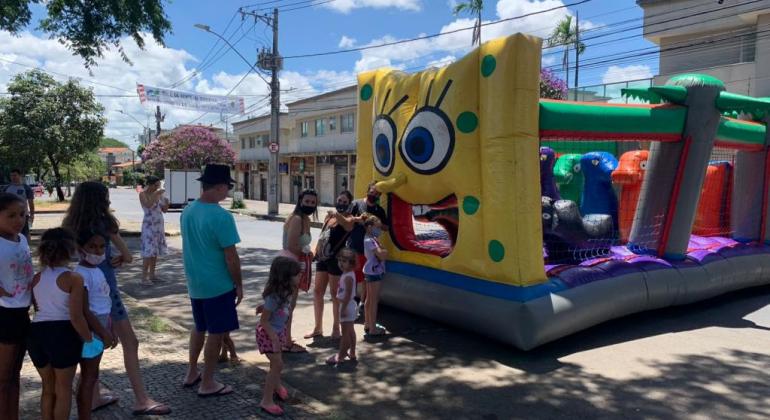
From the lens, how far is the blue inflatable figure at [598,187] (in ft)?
25.8

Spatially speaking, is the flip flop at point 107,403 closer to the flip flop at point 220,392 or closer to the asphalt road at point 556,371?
the flip flop at point 220,392

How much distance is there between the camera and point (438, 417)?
3.87 m

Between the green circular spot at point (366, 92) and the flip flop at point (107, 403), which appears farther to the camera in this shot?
the green circular spot at point (366, 92)

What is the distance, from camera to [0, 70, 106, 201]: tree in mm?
26844

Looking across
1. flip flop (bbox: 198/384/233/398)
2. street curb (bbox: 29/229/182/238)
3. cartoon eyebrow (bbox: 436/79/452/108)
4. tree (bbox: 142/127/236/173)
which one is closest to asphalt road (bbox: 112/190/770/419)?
flip flop (bbox: 198/384/233/398)

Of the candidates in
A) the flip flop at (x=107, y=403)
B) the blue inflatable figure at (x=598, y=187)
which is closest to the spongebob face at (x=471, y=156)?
the blue inflatable figure at (x=598, y=187)

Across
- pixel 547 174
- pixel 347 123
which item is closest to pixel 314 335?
pixel 547 174

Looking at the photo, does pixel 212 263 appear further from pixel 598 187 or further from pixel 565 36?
pixel 565 36

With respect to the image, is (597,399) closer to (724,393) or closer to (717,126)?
(724,393)

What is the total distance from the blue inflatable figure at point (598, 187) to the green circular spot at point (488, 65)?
3.47m

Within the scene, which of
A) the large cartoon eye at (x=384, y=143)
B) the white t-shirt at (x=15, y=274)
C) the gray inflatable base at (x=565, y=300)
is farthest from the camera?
the large cartoon eye at (x=384, y=143)

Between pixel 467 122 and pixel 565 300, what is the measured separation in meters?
1.96

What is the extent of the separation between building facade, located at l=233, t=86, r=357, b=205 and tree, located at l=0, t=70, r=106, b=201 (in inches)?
404

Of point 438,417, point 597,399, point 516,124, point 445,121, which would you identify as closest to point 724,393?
point 597,399
